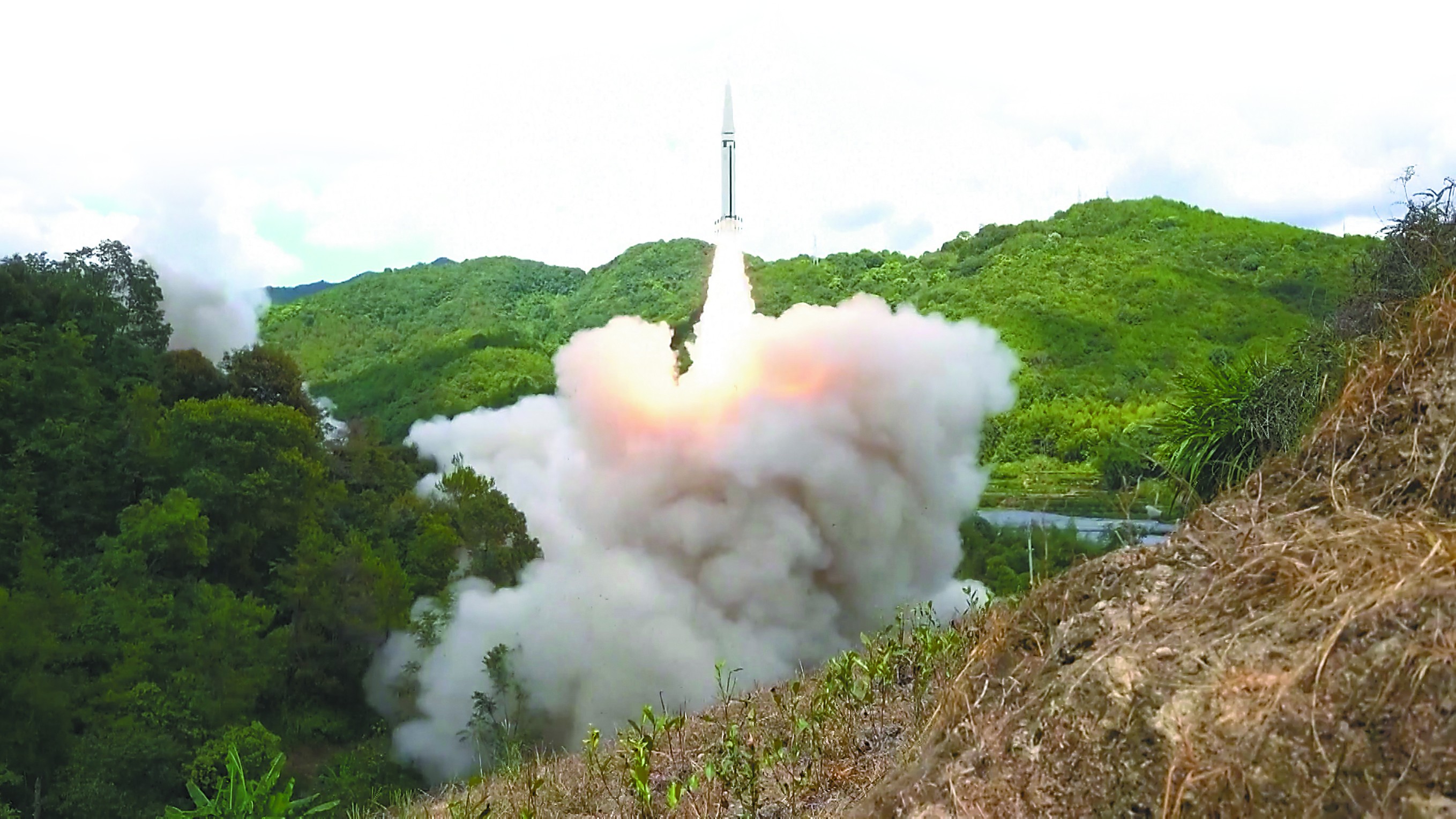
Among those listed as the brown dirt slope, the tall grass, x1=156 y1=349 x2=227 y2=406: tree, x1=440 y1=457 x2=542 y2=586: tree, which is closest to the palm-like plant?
the brown dirt slope

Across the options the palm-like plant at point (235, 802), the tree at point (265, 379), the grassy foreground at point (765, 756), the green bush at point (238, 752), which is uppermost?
the palm-like plant at point (235, 802)

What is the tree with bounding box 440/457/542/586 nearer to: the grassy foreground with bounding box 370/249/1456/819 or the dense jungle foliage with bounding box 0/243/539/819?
the dense jungle foliage with bounding box 0/243/539/819

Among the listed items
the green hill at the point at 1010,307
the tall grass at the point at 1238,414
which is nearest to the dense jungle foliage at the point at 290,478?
the tall grass at the point at 1238,414

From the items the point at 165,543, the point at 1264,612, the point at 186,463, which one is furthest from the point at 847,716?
the point at 186,463

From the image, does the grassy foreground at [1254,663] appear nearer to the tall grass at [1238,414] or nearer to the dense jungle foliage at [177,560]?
the tall grass at [1238,414]

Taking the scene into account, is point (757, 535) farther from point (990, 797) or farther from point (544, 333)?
point (544, 333)

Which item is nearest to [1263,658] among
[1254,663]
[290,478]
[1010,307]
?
[1254,663]

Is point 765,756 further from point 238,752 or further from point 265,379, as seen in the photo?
point 265,379
